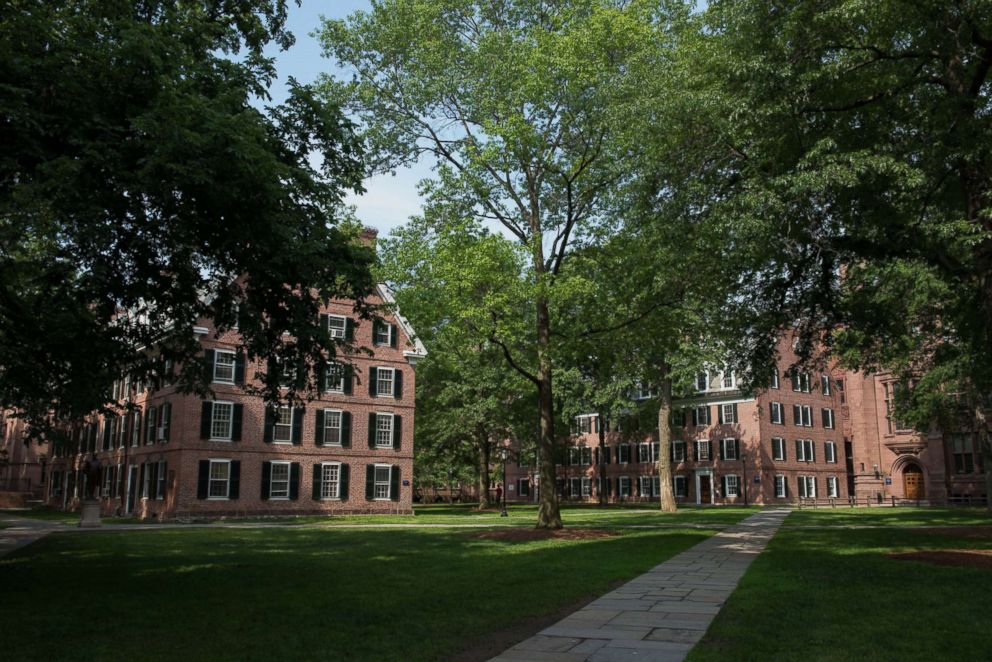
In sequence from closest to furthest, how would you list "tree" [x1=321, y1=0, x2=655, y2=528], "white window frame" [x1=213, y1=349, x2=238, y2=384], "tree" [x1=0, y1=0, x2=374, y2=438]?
1. "tree" [x1=0, y1=0, x2=374, y2=438]
2. "tree" [x1=321, y1=0, x2=655, y2=528]
3. "white window frame" [x1=213, y1=349, x2=238, y2=384]

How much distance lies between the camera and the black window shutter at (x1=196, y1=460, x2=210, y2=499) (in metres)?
35.3

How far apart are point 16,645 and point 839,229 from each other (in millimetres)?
15163

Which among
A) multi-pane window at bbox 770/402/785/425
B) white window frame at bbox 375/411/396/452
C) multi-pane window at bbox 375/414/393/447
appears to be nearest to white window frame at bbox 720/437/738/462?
multi-pane window at bbox 770/402/785/425

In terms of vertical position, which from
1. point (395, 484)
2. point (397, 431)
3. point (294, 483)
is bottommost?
point (395, 484)

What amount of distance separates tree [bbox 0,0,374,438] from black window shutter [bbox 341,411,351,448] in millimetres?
25164

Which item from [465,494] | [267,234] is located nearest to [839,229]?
[267,234]

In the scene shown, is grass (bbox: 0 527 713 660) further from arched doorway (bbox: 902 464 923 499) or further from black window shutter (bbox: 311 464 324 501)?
arched doorway (bbox: 902 464 923 499)

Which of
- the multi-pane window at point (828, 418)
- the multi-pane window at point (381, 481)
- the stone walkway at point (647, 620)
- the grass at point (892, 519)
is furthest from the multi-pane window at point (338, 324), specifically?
the multi-pane window at point (828, 418)

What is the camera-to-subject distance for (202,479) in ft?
116

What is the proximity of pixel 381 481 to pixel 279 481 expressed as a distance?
5.75 metres

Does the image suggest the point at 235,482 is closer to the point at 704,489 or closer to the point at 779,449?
the point at 704,489

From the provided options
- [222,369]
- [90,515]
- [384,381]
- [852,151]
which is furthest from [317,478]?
[852,151]

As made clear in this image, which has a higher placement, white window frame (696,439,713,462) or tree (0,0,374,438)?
tree (0,0,374,438)

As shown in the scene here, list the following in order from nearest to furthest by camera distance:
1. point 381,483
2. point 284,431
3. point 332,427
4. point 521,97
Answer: point 521,97 < point 284,431 < point 332,427 < point 381,483
